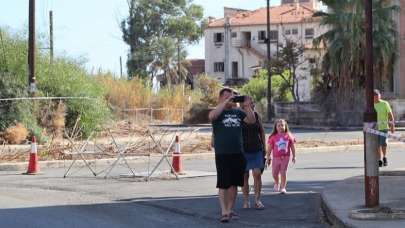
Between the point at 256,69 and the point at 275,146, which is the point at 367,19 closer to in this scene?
the point at 275,146

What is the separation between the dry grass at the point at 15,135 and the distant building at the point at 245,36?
62.7 m

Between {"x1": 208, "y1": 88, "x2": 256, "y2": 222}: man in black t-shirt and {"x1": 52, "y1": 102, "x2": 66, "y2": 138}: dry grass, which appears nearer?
{"x1": 208, "y1": 88, "x2": 256, "y2": 222}: man in black t-shirt

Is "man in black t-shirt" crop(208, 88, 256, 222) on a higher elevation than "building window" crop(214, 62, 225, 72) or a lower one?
lower

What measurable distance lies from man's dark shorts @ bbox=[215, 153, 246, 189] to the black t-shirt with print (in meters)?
0.07

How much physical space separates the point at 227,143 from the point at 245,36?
85993 millimetres

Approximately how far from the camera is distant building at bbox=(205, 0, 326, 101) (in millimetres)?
92681

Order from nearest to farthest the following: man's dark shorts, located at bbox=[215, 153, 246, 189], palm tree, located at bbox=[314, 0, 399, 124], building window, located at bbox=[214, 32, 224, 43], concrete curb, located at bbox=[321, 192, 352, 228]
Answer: concrete curb, located at bbox=[321, 192, 352, 228] → man's dark shorts, located at bbox=[215, 153, 246, 189] → palm tree, located at bbox=[314, 0, 399, 124] → building window, located at bbox=[214, 32, 224, 43]

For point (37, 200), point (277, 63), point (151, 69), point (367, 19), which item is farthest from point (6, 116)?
point (151, 69)

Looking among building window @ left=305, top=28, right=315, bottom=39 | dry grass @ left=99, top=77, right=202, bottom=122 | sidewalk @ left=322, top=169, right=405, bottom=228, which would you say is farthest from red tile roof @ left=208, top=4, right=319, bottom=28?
sidewalk @ left=322, top=169, right=405, bottom=228

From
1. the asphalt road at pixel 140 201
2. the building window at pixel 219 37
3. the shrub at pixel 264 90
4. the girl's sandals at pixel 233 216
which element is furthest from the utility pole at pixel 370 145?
the building window at pixel 219 37

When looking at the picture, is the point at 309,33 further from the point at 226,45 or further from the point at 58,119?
the point at 58,119

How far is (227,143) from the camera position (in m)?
10.8

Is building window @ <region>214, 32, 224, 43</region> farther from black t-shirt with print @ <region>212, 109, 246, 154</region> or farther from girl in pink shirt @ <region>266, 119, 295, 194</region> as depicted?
black t-shirt with print @ <region>212, 109, 246, 154</region>

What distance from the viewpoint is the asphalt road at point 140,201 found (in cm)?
1118
